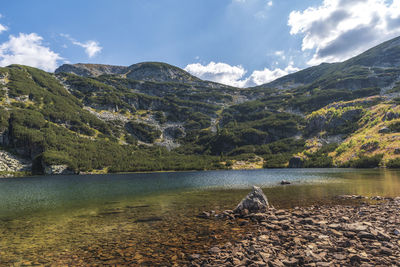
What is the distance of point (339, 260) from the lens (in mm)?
12008

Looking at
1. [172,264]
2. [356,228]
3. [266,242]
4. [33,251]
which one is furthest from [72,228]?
[356,228]

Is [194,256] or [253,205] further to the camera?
[253,205]

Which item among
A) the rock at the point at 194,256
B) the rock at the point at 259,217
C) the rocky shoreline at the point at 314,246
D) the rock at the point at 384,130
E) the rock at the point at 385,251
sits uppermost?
the rock at the point at 384,130

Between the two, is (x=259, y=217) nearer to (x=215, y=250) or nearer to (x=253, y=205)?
(x=253, y=205)

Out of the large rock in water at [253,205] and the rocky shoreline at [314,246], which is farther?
the large rock in water at [253,205]

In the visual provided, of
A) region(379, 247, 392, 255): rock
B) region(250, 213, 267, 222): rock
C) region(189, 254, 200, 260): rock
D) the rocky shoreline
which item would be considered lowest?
region(250, 213, 267, 222): rock

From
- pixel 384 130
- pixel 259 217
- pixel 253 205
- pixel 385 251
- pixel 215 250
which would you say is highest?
pixel 384 130

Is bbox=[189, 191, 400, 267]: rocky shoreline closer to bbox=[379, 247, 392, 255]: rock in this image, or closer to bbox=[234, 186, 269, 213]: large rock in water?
bbox=[379, 247, 392, 255]: rock

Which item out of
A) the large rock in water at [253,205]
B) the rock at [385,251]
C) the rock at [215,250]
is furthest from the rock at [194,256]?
the large rock in water at [253,205]

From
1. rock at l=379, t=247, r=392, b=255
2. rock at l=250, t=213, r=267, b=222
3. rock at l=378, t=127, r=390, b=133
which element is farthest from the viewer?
rock at l=378, t=127, r=390, b=133

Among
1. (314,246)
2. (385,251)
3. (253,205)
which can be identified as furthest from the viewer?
(253,205)

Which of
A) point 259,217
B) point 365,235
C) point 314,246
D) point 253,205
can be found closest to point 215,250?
point 314,246

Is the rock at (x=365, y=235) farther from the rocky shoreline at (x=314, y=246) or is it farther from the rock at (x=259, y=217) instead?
the rock at (x=259, y=217)

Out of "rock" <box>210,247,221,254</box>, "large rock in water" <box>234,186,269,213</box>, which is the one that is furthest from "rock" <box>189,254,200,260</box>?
"large rock in water" <box>234,186,269,213</box>
